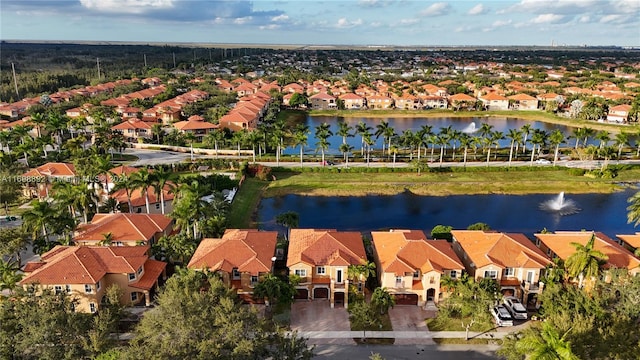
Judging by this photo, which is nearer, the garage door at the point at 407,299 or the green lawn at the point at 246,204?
the garage door at the point at 407,299

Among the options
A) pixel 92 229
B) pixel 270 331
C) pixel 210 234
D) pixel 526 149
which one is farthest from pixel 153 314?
pixel 526 149

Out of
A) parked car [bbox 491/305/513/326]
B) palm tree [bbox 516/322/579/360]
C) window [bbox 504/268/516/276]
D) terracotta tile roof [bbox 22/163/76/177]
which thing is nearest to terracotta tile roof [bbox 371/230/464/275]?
window [bbox 504/268/516/276]

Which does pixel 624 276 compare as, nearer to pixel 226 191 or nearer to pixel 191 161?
pixel 226 191

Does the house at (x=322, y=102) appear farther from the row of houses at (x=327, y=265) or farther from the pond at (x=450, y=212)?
the row of houses at (x=327, y=265)

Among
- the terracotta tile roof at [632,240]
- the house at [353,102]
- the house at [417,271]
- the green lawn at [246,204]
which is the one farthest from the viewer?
the house at [353,102]

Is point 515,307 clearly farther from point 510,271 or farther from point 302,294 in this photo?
point 302,294

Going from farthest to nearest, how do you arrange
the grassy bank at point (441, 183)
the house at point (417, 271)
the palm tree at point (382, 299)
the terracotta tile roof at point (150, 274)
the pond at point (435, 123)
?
the pond at point (435, 123)
the grassy bank at point (441, 183)
the house at point (417, 271)
the terracotta tile roof at point (150, 274)
the palm tree at point (382, 299)

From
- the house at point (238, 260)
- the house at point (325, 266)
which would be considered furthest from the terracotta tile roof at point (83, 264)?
the house at point (325, 266)
